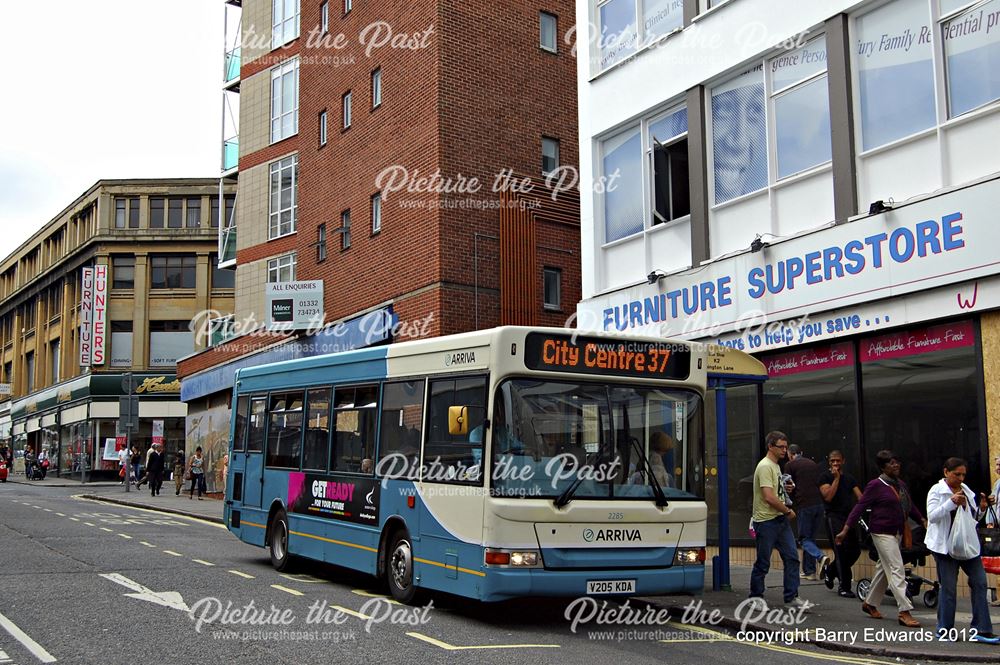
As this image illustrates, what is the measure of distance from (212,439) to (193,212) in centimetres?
2798

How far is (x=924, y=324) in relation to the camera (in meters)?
12.8

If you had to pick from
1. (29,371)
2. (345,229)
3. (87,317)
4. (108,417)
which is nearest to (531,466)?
(345,229)

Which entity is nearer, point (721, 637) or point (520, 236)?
point (721, 637)

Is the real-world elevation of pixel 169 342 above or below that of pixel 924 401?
above

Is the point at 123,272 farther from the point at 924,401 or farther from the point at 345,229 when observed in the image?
the point at 924,401

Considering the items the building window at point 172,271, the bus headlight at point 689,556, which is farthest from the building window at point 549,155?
the building window at point 172,271

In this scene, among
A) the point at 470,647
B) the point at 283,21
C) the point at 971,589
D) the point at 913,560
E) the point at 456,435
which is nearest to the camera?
the point at 470,647

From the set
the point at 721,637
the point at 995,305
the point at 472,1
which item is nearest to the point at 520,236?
the point at 472,1

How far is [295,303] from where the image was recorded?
27703mm

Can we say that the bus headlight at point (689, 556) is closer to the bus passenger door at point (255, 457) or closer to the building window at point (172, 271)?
the bus passenger door at point (255, 457)

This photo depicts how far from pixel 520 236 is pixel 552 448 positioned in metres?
14.7

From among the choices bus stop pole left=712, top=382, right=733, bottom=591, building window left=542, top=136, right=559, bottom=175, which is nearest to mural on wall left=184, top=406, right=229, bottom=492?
building window left=542, top=136, right=559, bottom=175

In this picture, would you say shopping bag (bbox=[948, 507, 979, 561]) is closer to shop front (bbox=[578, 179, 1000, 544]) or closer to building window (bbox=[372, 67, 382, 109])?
shop front (bbox=[578, 179, 1000, 544])

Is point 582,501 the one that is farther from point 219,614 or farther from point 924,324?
point 924,324
